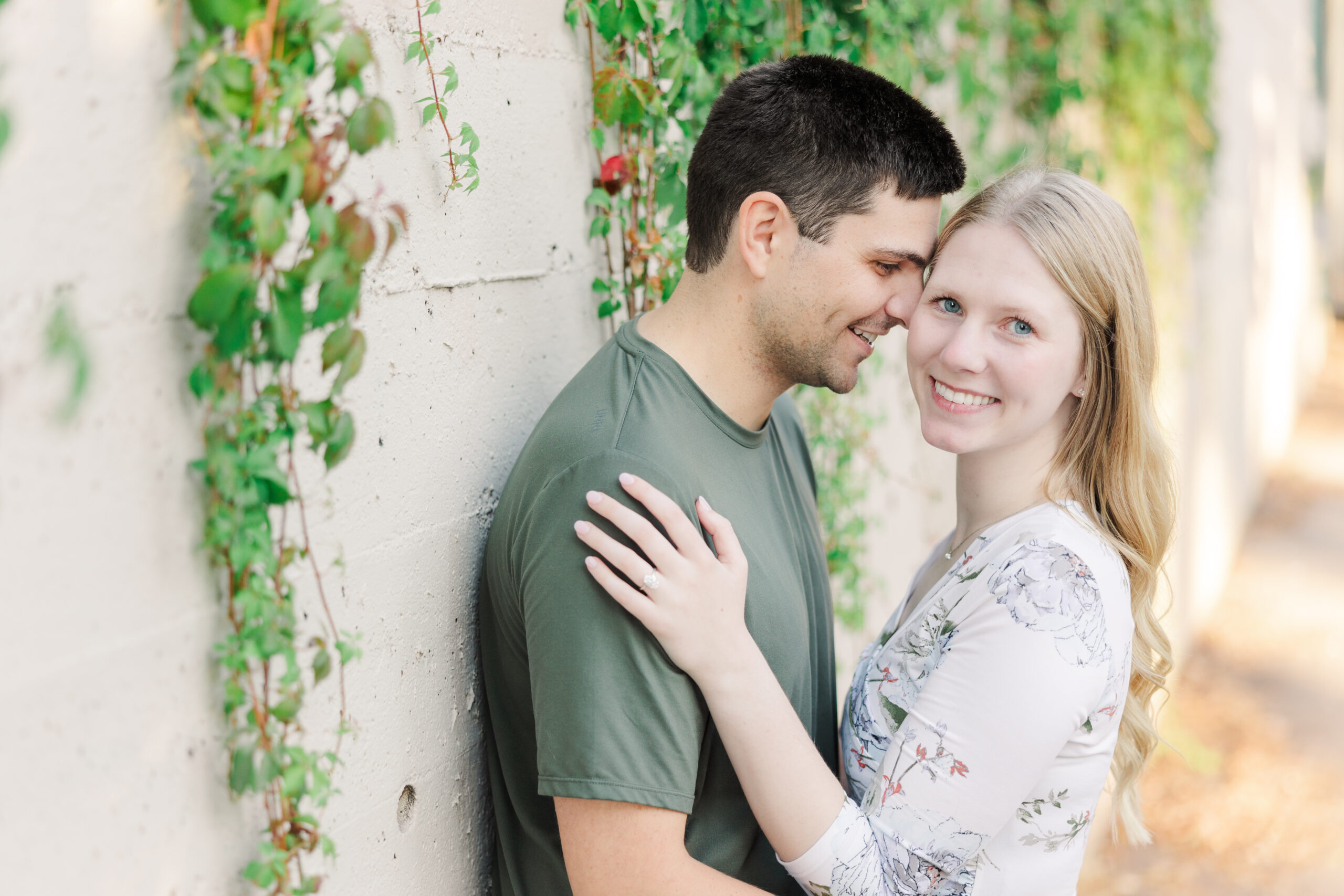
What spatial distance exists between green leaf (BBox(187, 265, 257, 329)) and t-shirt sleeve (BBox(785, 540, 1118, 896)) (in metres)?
1.07

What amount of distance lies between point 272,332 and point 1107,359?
1.31 meters

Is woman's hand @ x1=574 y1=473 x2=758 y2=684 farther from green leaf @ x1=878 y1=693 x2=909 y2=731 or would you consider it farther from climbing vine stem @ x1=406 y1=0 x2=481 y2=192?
climbing vine stem @ x1=406 y1=0 x2=481 y2=192

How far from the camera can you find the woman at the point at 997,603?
1530mm

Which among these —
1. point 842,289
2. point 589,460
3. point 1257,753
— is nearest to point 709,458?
point 589,460

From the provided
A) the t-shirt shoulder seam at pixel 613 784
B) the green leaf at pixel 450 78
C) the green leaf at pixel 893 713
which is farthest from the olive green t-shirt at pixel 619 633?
the green leaf at pixel 450 78

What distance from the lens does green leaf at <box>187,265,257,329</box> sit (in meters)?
1.11

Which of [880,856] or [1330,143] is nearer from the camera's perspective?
[880,856]

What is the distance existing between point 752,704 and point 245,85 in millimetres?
998

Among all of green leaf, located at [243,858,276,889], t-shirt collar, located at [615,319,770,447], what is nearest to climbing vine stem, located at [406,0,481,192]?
t-shirt collar, located at [615,319,770,447]

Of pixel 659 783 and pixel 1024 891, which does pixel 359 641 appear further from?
pixel 1024 891

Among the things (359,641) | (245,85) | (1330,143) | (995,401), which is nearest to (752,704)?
(359,641)

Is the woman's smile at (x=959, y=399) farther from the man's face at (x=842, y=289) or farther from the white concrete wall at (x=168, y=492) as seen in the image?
the white concrete wall at (x=168, y=492)

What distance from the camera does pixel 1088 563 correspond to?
1673 mm

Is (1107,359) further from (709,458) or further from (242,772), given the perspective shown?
(242,772)
